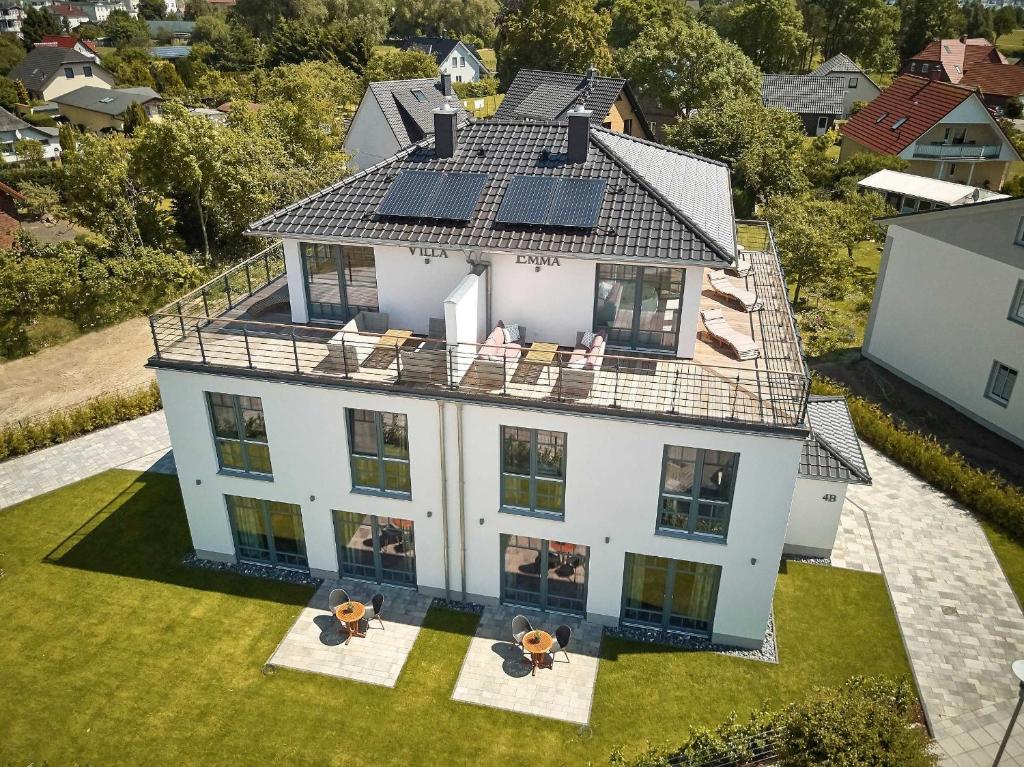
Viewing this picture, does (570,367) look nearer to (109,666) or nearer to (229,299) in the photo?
(229,299)

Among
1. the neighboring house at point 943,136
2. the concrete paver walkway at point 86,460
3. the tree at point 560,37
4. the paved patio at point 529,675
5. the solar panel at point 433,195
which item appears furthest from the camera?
the tree at point 560,37

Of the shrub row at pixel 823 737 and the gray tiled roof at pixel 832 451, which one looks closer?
the shrub row at pixel 823 737

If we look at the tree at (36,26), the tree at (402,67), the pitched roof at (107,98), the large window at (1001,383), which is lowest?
the large window at (1001,383)

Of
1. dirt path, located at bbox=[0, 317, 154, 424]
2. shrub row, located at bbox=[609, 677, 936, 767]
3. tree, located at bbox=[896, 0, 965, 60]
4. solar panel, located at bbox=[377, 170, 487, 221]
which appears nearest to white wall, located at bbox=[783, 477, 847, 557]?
shrub row, located at bbox=[609, 677, 936, 767]

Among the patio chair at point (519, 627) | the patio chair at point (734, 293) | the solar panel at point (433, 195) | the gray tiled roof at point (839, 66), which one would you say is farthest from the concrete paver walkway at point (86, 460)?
the gray tiled roof at point (839, 66)

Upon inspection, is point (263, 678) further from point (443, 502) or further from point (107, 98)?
point (107, 98)

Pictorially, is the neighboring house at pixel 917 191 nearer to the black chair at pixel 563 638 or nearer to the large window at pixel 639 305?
the large window at pixel 639 305
